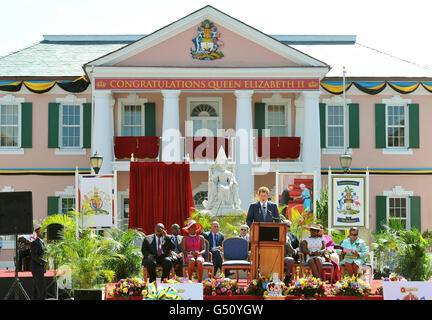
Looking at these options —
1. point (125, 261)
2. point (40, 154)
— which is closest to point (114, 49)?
point (40, 154)

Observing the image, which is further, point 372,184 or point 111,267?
point 372,184

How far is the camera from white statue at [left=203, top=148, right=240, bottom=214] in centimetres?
1959

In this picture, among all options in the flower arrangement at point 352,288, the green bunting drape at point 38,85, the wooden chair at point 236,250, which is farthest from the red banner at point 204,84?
the flower arrangement at point 352,288

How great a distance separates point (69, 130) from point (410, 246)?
15.5 m

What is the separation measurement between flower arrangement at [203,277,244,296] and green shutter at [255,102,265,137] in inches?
573

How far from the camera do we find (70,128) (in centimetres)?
2714

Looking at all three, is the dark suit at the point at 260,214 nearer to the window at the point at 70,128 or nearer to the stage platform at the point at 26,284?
the stage platform at the point at 26,284

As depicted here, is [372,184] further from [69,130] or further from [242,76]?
[69,130]

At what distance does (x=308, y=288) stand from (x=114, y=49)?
67.0 feet

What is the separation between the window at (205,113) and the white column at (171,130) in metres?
2.04

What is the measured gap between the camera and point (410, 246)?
1523cm

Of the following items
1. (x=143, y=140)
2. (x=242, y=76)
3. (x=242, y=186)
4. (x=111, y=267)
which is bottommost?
(x=111, y=267)
